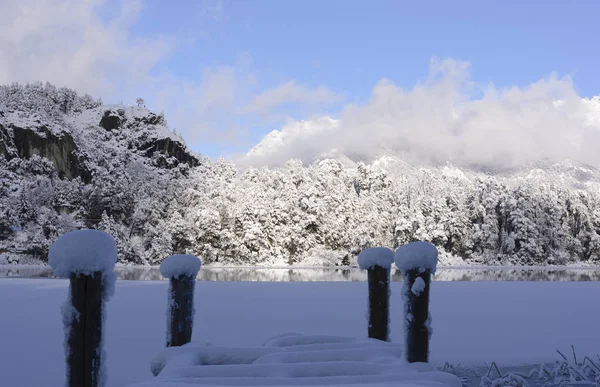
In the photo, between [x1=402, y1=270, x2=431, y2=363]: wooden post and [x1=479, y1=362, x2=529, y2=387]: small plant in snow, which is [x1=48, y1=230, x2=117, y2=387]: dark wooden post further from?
[x1=479, y1=362, x2=529, y2=387]: small plant in snow

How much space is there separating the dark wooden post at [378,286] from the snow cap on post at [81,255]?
7.98ft

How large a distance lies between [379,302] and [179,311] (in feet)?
5.74

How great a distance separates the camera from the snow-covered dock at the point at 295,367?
118 inches

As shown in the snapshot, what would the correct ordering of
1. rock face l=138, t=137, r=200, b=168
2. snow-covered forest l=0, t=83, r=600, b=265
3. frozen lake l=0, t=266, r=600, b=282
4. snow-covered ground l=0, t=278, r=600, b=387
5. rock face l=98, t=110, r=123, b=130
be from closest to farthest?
snow-covered ground l=0, t=278, r=600, b=387 → frozen lake l=0, t=266, r=600, b=282 → snow-covered forest l=0, t=83, r=600, b=265 → rock face l=138, t=137, r=200, b=168 → rock face l=98, t=110, r=123, b=130

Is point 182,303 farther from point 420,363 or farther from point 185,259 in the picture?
point 420,363

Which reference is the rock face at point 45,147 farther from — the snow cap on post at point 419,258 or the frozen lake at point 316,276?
the snow cap on post at point 419,258

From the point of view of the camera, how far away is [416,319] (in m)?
3.56

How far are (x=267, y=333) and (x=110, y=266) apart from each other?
471cm

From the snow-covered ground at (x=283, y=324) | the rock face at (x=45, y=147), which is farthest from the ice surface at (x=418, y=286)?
the rock face at (x=45, y=147)

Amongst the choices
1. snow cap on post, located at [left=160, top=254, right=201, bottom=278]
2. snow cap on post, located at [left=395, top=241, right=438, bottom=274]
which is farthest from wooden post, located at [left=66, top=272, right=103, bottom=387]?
snow cap on post, located at [left=395, top=241, right=438, bottom=274]

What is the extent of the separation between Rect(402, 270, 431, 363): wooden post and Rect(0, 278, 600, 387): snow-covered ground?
7.25 ft

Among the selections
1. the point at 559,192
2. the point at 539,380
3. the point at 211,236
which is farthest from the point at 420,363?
the point at 559,192

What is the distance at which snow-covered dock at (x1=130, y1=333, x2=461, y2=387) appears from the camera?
9.82 ft

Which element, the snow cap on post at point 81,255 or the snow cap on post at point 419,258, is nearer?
the snow cap on post at point 81,255
